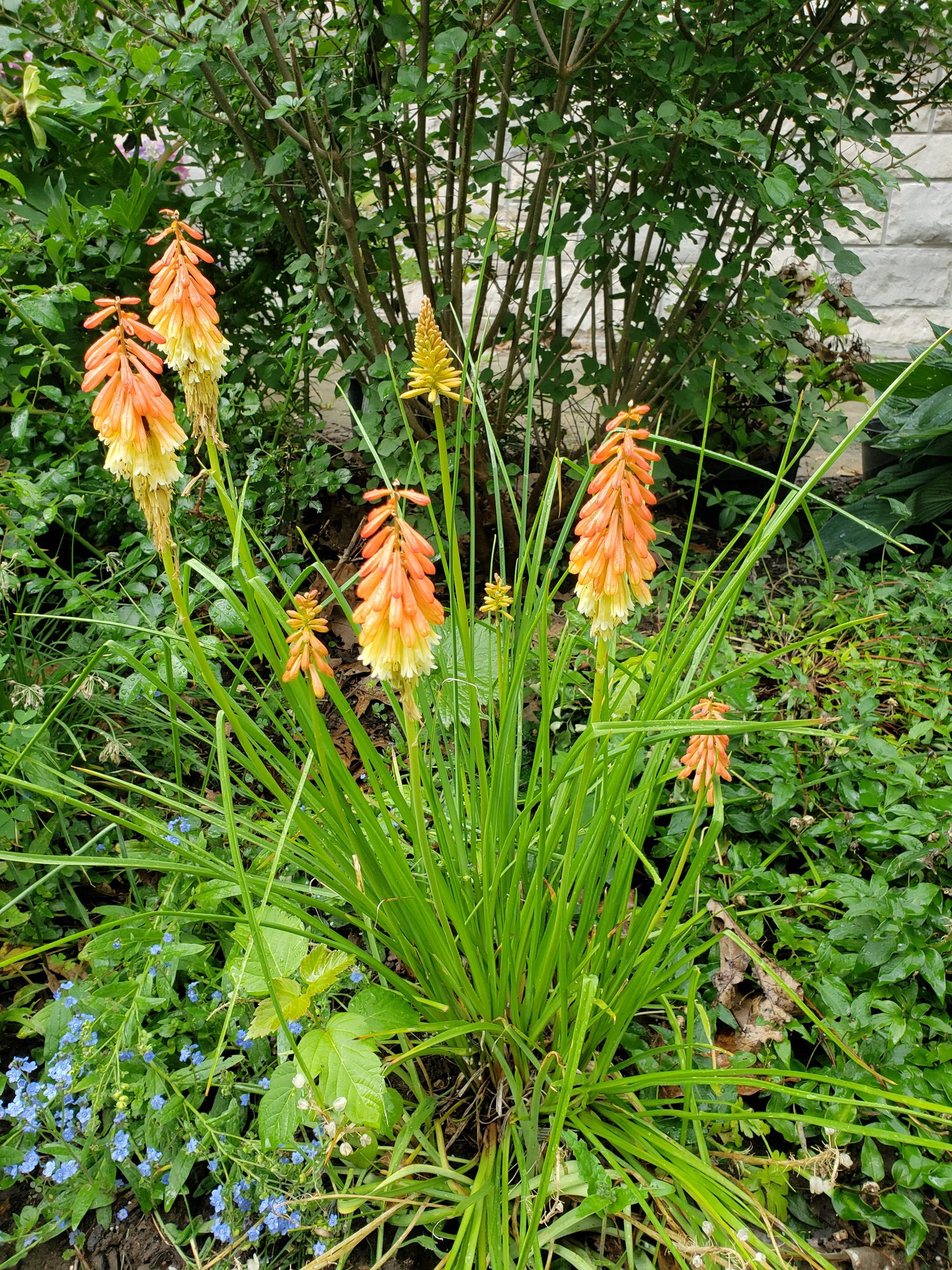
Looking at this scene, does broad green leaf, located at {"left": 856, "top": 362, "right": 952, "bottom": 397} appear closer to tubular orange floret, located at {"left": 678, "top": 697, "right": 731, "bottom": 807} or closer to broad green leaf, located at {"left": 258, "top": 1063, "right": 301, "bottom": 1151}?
tubular orange floret, located at {"left": 678, "top": 697, "right": 731, "bottom": 807}

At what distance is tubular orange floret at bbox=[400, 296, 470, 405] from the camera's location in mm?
1108

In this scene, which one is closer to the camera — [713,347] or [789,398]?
[713,347]

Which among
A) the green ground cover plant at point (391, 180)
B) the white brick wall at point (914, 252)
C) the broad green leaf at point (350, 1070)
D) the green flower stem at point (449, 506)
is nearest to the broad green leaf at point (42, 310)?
the green ground cover plant at point (391, 180)

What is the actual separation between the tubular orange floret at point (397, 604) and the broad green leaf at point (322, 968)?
0.53 meters

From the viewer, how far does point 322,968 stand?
1377 millimetres

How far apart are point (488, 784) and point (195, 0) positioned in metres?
1.76

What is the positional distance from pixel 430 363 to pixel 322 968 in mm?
897

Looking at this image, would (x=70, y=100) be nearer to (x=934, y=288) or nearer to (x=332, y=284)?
(x=332, y=284)

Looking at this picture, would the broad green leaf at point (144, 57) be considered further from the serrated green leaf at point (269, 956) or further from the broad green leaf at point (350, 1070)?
the broad green leaf at point (350, 1070)

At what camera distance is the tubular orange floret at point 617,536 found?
3.30 ft

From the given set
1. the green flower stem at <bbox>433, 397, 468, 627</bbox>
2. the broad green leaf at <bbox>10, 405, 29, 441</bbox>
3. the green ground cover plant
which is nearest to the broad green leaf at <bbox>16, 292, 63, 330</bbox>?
the green ground cover plant

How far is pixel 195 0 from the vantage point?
1.92 metres

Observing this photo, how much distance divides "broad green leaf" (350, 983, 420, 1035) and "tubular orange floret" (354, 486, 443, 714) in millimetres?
559

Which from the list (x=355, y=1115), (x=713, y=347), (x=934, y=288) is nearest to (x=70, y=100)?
(x=713, y=347)
